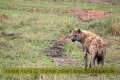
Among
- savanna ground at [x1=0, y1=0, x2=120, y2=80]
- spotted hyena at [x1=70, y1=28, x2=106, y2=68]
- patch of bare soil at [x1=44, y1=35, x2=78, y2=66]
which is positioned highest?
spotted hyena at [x1=70, y1=28, x2=106, y2=68]

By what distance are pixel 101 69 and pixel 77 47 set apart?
3525 millimetres

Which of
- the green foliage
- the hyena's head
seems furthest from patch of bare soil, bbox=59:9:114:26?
the hyena's head

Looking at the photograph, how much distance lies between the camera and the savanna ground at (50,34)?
9311mm

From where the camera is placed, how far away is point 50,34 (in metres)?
13.2

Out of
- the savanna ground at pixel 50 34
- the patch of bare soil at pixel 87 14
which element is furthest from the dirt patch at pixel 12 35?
the patch of bare soil at pixel 87 14

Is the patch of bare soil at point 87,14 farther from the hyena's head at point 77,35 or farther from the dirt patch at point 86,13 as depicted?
the hyena's head at point 77,35

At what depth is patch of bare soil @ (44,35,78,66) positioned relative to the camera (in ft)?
32.5

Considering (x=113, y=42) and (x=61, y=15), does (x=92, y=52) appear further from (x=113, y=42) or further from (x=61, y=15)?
(x=61, y=15)

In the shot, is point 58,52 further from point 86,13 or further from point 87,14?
point 86,13

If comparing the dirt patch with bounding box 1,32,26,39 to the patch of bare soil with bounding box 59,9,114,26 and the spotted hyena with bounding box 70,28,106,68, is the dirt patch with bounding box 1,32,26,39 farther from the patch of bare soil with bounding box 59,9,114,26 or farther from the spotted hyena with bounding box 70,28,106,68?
the patch of bare soil with bounding box 59,9,114,26

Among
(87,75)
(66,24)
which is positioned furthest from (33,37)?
(87,75)

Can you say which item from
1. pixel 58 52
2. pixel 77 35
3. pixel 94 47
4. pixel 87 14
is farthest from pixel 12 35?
pixel 87 14

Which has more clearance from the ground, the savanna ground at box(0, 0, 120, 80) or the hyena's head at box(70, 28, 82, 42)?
the hyena's head at box(70, 28, 82, 42)

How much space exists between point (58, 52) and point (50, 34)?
2.34 metres
